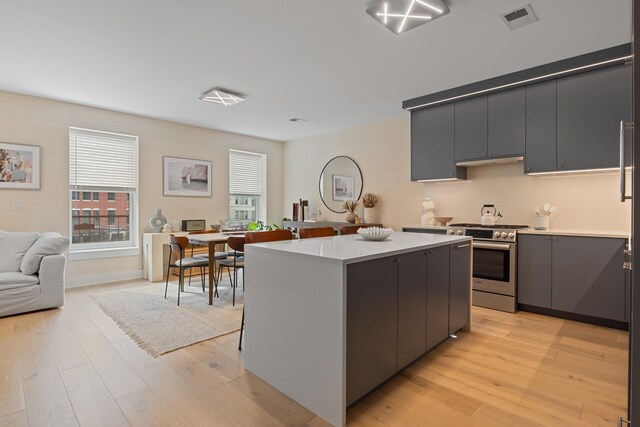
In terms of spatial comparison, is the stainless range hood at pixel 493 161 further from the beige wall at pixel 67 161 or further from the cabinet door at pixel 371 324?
the beige wall at pixel 67 161

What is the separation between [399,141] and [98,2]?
4.07m

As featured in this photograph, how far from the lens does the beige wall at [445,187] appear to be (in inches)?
143

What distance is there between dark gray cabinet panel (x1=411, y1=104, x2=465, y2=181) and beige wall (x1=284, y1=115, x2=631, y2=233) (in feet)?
1.37

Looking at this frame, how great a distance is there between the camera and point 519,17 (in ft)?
8.34

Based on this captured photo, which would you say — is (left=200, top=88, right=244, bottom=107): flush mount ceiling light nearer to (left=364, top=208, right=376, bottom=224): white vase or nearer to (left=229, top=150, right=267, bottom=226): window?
(left=229, top=150, right=267, bottom=226): window

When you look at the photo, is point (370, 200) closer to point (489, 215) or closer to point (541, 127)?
point (489, 215)

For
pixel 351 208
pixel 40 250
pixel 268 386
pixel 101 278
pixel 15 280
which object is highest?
pixel 351 208

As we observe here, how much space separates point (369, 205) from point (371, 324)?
3777mm

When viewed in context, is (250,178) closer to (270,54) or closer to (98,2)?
(270,54)

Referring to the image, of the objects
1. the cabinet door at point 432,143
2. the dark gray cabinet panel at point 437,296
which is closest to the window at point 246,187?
the cabinet door at point 432,143

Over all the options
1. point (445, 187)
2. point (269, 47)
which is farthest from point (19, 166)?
point (445, 187)

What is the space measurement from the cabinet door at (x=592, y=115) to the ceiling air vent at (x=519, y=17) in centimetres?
124

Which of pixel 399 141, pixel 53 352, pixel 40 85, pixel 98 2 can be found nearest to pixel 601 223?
pixel 399 141

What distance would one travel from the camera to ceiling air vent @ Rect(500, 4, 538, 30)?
2.46m
